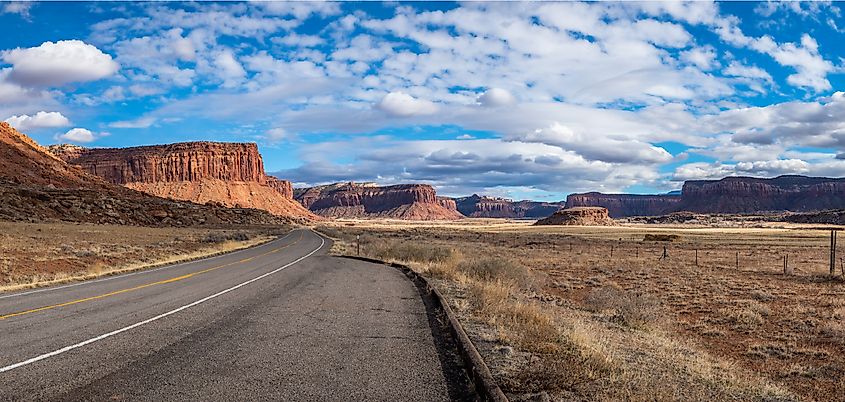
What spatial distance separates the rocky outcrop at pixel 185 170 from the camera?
16688cm

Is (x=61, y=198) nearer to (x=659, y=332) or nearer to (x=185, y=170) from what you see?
(x=659, y=332)

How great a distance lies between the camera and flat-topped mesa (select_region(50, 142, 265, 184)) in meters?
173

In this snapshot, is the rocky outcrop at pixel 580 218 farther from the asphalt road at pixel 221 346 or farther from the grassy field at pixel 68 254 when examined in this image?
the asphalt road at pixel 221 346

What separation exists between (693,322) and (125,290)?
15.1m

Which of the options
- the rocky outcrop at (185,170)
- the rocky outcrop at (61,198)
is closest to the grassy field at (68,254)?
the rocky outcrop at (61,198)

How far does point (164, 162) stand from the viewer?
173 meters

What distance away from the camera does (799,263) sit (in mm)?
34031

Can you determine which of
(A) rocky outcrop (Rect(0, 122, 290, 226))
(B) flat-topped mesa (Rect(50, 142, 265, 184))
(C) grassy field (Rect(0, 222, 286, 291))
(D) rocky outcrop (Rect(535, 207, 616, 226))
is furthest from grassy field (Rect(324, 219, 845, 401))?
(B) flat-topped mesa (Rect(50, 142, 265, 184))

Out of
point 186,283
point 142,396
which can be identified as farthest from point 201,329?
point 186,283

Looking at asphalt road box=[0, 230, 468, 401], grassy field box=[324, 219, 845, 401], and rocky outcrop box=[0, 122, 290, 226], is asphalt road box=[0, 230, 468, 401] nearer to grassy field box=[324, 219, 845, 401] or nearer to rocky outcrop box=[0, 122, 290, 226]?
grassy field box=[324, 219, 845, 401]

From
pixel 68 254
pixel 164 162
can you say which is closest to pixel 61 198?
pixel 68 254

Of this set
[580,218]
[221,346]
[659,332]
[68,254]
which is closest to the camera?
[221,346]

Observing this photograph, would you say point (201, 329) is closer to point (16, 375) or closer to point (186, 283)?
point (16, 375)

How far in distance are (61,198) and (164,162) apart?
122355mm
